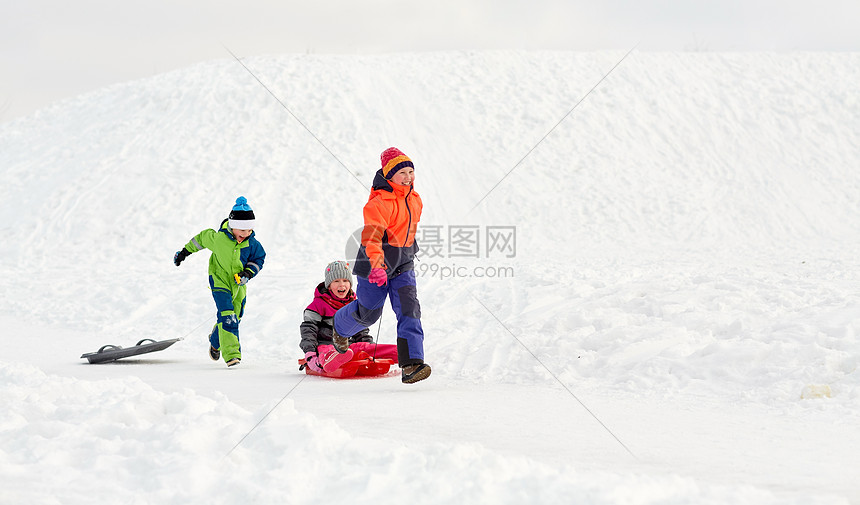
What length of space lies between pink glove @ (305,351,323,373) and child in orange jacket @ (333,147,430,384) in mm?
851

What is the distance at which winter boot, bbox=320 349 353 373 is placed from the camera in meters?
6.35

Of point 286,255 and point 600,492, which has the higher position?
point 286,255

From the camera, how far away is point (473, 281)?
10.7m

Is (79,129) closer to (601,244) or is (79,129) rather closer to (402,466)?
(601,244)

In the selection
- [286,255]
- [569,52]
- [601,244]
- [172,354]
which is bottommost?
[172,354]

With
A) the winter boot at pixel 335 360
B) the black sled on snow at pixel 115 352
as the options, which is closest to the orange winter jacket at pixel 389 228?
the winter boot at pixel 335 360

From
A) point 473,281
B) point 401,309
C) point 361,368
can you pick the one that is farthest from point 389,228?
point 473,281

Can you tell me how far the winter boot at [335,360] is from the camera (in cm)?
635

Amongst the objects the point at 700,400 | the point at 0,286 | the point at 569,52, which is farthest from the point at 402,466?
the point at 569,52

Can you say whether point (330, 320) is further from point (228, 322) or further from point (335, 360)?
point (228, 322)

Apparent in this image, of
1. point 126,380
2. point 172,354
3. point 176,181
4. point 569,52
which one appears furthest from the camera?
point 569,52

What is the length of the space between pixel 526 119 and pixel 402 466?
2040 cm

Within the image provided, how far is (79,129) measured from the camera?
22531mm

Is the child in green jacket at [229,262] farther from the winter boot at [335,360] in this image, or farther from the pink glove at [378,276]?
the pink glove at [378,276]
